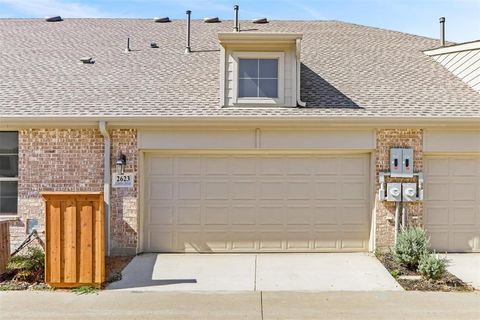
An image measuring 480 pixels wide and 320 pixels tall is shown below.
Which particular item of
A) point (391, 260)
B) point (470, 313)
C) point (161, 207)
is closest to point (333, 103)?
point (391, 260)

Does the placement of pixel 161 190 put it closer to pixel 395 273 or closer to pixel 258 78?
pixel 258 78

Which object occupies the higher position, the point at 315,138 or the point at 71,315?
the point at 315,138

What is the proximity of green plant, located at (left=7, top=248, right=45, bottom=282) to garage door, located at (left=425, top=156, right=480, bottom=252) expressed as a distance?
8003 millimetres

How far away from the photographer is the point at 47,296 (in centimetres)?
703

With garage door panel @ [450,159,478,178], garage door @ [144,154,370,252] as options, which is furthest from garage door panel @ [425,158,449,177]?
garage door @ [144,154,370,252]

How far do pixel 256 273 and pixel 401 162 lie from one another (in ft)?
13.1

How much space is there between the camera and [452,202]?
31.9ft

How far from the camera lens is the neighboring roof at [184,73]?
9.73 meters

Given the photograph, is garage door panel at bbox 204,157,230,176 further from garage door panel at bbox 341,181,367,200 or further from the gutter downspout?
garage door panel at bbox 341,181,367,200

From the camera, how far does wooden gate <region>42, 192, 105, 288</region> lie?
289 inches

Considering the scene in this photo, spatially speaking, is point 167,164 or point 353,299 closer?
point 353,299

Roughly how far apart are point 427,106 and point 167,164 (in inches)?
235

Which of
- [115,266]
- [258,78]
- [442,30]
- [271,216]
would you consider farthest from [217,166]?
[442,30]

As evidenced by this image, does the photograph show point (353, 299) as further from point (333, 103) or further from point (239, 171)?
point (333, 103)
